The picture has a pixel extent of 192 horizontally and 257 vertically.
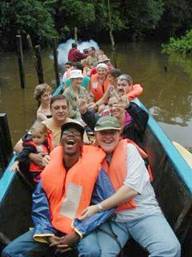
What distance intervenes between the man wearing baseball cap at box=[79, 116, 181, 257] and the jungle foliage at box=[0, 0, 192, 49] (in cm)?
2241

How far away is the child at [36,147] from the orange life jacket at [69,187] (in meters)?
0.77

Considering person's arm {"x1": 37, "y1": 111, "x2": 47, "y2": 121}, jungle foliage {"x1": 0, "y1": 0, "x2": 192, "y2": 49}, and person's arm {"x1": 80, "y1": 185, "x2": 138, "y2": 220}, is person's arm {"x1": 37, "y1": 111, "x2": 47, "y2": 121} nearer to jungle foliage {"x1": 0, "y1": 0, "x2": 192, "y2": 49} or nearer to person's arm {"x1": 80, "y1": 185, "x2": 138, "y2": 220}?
person's arm {"x1": 80, "y1": 185, "x2": 138, "y2": 220}

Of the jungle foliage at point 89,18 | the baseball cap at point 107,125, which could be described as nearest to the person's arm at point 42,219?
the baseball cap at point 107,125

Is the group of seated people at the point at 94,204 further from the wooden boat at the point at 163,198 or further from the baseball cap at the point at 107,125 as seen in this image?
the wooden boat at the point at 163,198

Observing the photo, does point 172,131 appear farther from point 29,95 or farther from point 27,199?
point 27,199

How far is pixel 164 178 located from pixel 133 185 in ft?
4.56

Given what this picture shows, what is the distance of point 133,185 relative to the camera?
356 centimetres

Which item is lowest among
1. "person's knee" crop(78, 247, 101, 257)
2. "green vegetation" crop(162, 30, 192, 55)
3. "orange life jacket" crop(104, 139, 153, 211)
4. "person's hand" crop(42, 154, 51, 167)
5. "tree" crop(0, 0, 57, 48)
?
"green vegetation" crop(162, 30, 192, 55)

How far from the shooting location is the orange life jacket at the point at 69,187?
3.57 meters

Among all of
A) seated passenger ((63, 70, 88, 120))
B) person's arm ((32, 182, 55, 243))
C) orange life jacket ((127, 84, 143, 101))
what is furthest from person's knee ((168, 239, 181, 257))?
seated passenger ((63, 70, 88, 120))

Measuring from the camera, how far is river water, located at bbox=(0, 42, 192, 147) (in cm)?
1177

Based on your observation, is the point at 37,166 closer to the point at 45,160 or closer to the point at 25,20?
the point at 45,160

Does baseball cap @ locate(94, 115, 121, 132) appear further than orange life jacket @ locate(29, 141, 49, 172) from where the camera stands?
No

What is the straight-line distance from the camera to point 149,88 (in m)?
17.2
